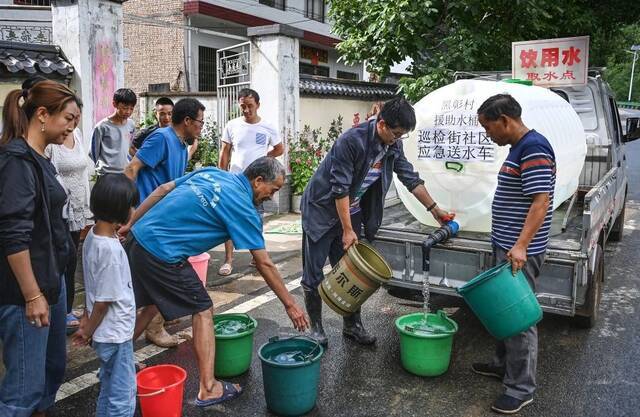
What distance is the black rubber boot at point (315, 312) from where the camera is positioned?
4070mm

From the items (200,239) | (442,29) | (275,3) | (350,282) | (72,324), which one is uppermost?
(275,3)

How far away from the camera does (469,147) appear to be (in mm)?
4195

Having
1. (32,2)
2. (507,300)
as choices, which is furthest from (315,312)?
(32,2)

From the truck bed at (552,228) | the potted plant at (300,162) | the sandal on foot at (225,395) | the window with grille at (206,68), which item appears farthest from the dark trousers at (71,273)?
the window with grille at (206,68)

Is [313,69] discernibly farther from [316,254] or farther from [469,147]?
[316,254]

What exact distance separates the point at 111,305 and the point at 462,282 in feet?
8.03

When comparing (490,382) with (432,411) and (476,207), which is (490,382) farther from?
(476,207)

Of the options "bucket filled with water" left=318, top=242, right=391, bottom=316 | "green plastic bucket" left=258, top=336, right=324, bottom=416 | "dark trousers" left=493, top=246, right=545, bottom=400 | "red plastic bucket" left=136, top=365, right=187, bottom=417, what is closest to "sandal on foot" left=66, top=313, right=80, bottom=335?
"red plastic bucket" left=136, top=365, right=187, bottom=417

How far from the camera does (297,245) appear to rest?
286 inches

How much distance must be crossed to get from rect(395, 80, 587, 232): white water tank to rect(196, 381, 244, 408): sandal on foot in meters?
2.15

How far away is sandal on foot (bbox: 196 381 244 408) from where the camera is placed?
10.4 feet

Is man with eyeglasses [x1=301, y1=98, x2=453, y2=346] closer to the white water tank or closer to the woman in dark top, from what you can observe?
the white water tank

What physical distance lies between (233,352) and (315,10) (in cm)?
2067

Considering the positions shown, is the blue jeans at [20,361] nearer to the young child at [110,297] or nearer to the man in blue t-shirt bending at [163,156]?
the young child at [110,297]
